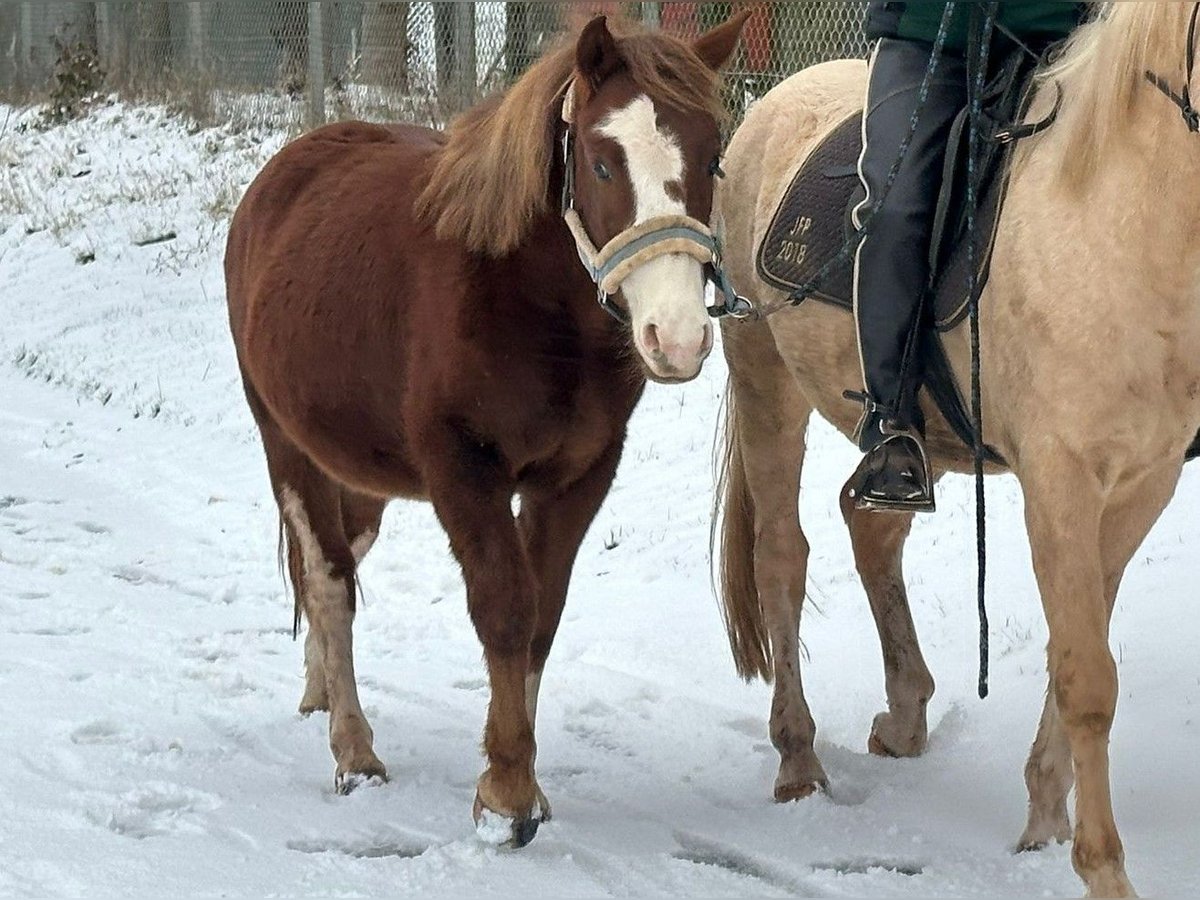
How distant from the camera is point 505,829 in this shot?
4.11 meters

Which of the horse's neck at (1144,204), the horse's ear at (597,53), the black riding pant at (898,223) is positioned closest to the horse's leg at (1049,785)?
the black riding pant at (898,223)

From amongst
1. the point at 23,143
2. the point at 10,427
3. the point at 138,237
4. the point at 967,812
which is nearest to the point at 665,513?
the point at 967,812

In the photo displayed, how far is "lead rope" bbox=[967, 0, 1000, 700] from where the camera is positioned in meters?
3.83

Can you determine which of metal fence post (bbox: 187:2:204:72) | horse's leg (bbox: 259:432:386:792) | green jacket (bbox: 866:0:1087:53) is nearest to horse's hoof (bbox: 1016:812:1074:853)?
→ horse's leg (bbox: 259:432:386:792)

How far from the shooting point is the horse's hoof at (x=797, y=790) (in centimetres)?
463

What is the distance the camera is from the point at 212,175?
14539 mm

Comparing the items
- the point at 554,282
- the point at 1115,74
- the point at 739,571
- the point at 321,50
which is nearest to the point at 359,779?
the point at 739,571

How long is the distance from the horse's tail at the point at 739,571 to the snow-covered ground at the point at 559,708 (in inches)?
9.7

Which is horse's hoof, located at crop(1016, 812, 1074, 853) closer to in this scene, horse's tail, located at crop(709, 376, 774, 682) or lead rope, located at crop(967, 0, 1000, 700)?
lead rope, located at crop(967, 0, 1000, 700)

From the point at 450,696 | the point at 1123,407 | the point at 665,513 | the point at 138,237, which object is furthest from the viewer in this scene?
the point at 138,237

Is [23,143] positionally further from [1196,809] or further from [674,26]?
[1196,809]

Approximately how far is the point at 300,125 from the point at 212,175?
3.19 feet

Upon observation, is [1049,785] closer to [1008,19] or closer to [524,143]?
[1008,19]

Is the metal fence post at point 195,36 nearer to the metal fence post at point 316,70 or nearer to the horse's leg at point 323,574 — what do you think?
the metal fence post at point 316,70
